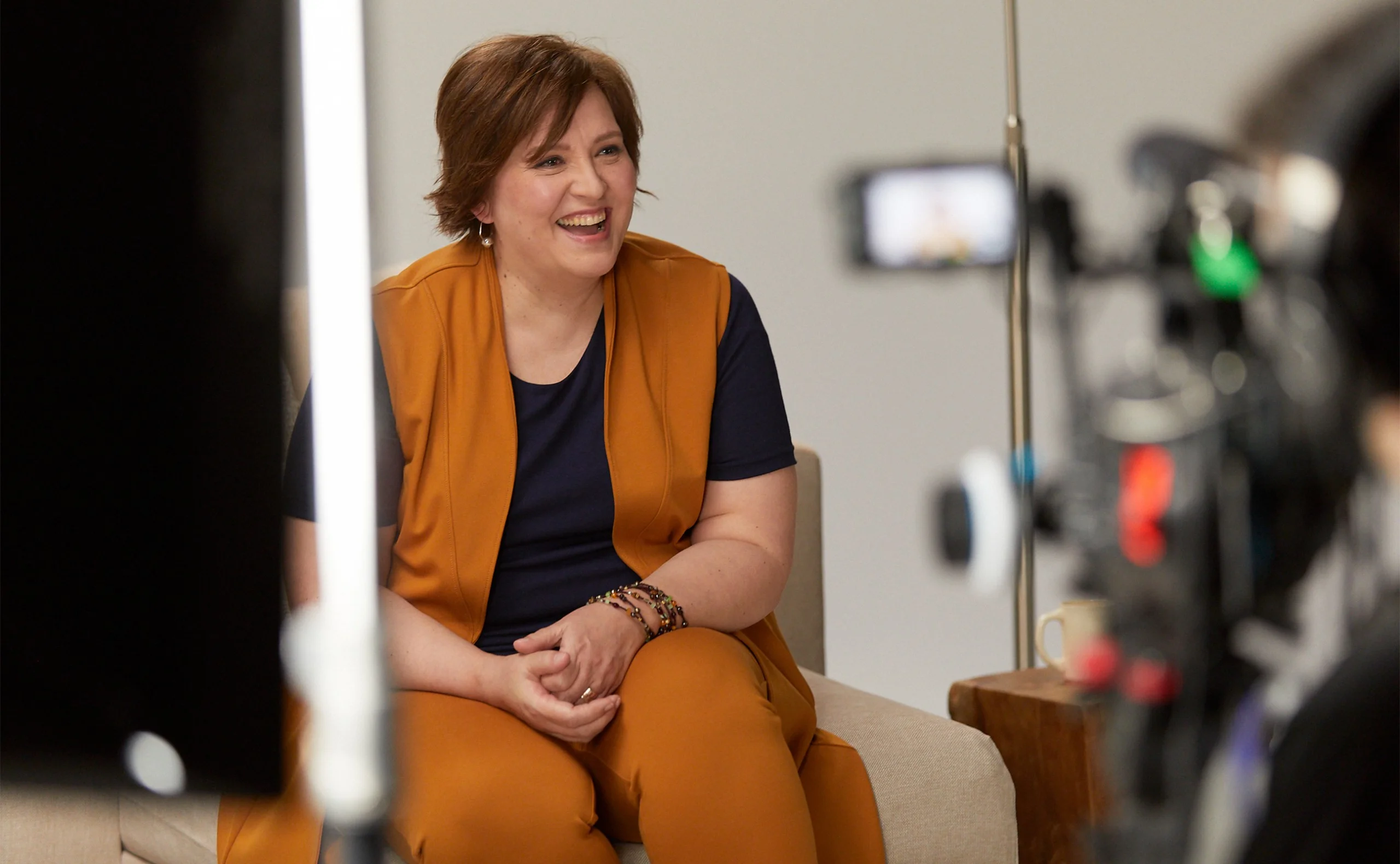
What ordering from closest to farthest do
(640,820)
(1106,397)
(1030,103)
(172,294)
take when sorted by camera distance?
1. (172,294)
2. (1106,397)
3. (640,820)
4. (1030,103)

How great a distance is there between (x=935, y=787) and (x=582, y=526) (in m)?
0.46

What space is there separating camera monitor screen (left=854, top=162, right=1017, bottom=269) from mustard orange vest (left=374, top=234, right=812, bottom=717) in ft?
2.35

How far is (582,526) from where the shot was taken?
54.8 inches

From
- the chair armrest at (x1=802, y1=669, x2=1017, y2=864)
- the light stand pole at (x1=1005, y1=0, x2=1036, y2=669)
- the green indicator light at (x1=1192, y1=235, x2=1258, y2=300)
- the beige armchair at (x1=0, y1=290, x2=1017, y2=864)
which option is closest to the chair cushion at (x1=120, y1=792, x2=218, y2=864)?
the beige armchair at (x1=0, y1=290, x2=1017, y2=864)

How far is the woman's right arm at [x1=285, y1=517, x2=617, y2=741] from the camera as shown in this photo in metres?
1.22

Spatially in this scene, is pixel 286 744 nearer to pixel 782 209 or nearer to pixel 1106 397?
pixel 1106 397

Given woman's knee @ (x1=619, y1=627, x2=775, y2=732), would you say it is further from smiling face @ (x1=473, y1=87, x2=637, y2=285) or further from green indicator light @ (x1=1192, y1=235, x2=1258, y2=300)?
green indicator light @ (x1=1192, y1=235, x2=1258, y2=300)

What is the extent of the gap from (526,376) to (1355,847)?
110 cm

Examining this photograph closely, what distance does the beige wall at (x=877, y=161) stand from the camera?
2.47m

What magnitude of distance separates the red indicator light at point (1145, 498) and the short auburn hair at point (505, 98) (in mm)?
1051

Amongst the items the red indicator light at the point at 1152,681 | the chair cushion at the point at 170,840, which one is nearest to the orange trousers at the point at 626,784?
the chair cushion at the point at 170,840

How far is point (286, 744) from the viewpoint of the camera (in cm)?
35

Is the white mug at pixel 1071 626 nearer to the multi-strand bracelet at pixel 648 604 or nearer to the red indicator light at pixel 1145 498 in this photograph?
the multi-strand bracelet at pixel 648 604

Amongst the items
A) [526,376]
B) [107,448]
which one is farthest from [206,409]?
[526,376]
